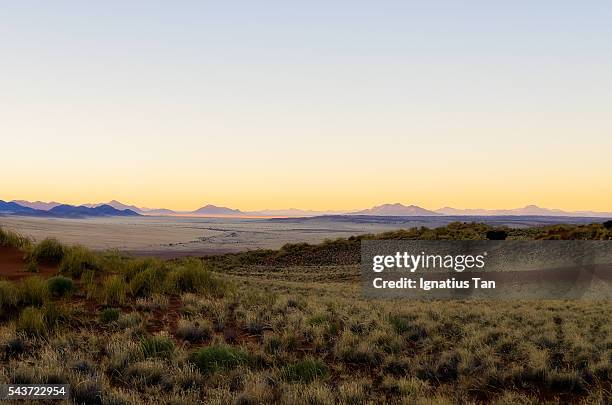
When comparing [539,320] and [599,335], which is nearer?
[599,335]

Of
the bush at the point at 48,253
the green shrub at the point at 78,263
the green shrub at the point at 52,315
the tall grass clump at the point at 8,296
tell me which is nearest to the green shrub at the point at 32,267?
the green shrub at the point at 78,263

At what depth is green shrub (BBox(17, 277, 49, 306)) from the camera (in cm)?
1002

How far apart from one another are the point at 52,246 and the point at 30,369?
38.8ft

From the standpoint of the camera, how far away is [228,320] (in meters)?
10.0

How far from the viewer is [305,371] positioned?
7.12 metres

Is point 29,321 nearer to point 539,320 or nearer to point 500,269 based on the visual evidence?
point 539,320

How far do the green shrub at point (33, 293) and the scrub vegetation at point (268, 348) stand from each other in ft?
0.08

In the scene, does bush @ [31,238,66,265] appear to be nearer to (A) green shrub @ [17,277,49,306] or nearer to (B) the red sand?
(B) the red sand

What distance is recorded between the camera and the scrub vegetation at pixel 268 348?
6.37 meters

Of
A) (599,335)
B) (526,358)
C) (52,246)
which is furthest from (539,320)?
(52,246)

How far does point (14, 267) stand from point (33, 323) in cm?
811

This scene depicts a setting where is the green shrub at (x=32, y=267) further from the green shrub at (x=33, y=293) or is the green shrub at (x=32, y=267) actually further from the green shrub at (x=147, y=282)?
the green shrub at (x=33, y=293)

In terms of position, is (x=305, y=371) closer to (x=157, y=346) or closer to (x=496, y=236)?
(x=157, y=346)

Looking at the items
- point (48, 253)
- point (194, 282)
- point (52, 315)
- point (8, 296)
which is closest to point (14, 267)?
point (48, 253)
